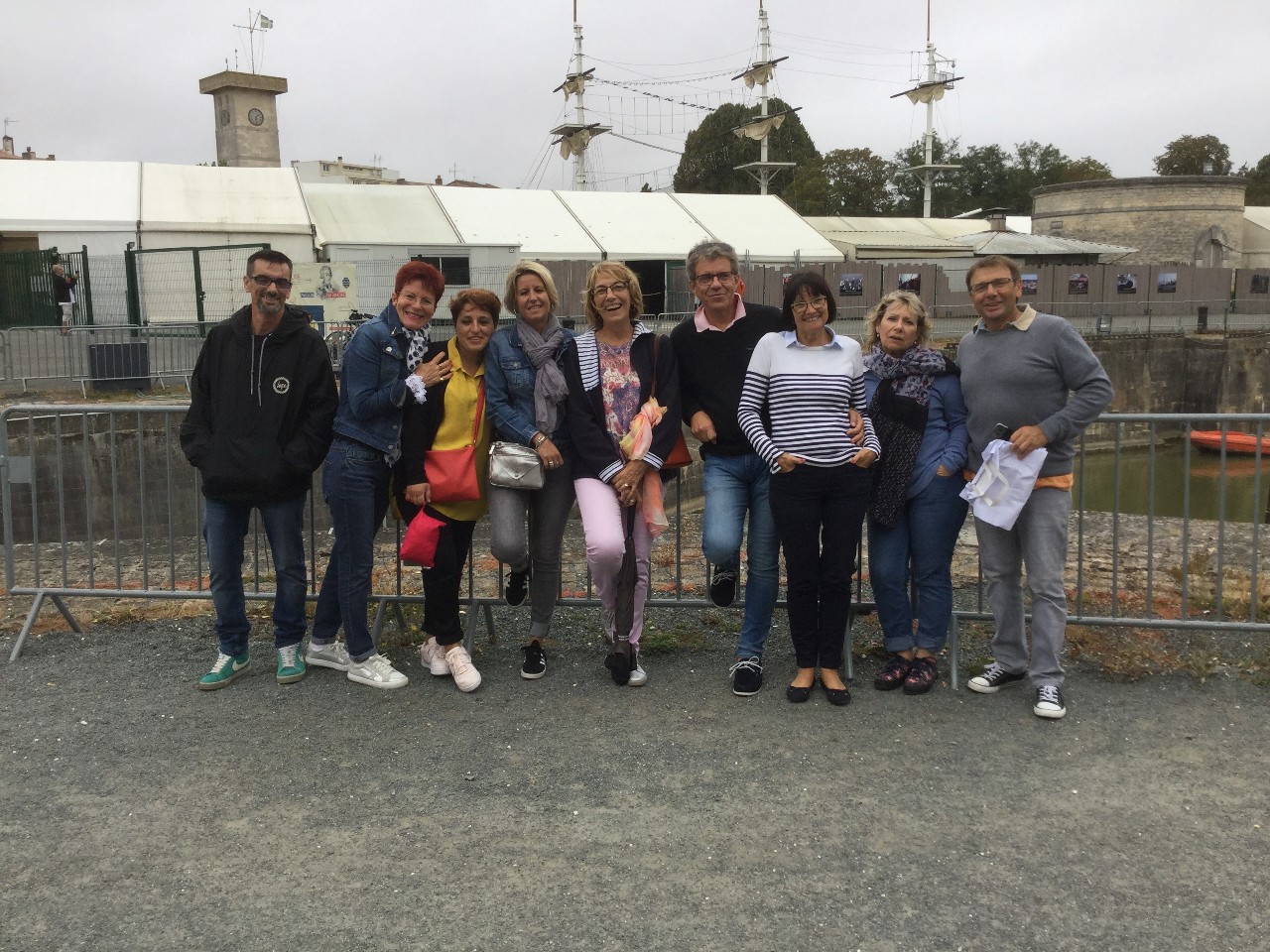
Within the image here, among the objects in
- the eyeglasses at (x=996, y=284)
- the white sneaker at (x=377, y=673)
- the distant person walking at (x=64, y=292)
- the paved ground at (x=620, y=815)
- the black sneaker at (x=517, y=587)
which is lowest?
the paved ground at (x=620, y=815)

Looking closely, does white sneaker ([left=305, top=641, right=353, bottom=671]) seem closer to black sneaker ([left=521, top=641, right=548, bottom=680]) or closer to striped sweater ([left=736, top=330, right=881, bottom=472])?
black sneaker ([left=521, top=641, right=548, bottom=680])

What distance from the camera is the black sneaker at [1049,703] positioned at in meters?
4.47

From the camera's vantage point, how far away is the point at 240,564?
196 inches

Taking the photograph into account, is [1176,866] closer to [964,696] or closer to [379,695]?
[964,696]

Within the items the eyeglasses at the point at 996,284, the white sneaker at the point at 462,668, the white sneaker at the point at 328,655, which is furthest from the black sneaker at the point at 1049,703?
the white sneaker at the point at 328,655

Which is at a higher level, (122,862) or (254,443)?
(254,443)

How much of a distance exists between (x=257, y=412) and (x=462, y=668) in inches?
59.4

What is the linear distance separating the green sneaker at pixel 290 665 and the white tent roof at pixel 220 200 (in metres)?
21.2

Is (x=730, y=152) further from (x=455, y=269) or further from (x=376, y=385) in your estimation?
(x=376, y=385)

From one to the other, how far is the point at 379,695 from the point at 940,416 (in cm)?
289

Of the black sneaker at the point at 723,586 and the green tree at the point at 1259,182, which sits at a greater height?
the green tree at the point at 1259,182

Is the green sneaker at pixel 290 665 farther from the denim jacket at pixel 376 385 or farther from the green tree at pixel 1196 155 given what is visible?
the green tree at pixel 1196 155

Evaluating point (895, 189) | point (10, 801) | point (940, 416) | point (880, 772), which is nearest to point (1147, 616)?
point (940, 416)

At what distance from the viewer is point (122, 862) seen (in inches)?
133
